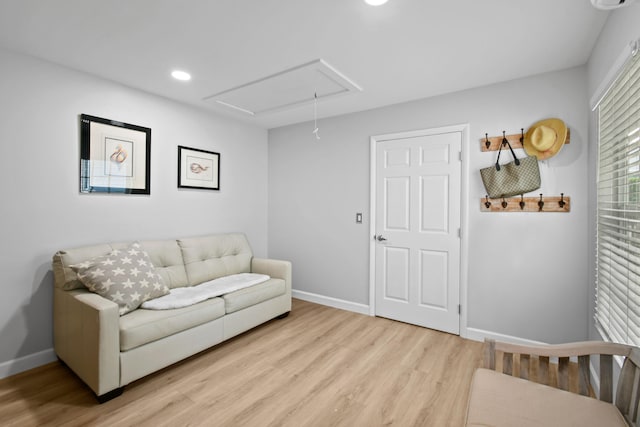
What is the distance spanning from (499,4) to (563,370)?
1922 millimetres

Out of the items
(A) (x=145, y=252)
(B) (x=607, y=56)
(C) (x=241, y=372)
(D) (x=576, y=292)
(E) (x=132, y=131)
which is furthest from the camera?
(E) (x=132, y=131)

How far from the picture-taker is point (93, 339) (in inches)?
76.0

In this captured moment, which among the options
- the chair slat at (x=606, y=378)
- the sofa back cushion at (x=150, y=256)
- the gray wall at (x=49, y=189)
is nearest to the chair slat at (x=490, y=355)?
the chair slat at (x=606, y=378)

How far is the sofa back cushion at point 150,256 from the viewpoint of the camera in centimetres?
228

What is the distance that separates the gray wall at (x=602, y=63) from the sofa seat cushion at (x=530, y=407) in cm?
118

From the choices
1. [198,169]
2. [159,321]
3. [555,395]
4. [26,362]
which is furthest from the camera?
[198,169]

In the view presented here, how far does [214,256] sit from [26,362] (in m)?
1.65

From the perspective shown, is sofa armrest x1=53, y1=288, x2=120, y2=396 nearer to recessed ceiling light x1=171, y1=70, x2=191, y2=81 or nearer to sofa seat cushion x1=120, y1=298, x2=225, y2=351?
sofa seat cushion x1=120, y1=298, x2=225, y2=351

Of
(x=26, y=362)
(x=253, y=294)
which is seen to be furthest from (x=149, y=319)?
(x=26, y=362)

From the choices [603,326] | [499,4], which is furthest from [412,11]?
[603,326]

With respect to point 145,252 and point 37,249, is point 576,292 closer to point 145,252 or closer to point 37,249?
point 145,252

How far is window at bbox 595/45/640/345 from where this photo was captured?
147cm

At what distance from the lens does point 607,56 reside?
1879 mm

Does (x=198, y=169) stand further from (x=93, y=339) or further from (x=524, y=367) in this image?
(x=524, y=367)
